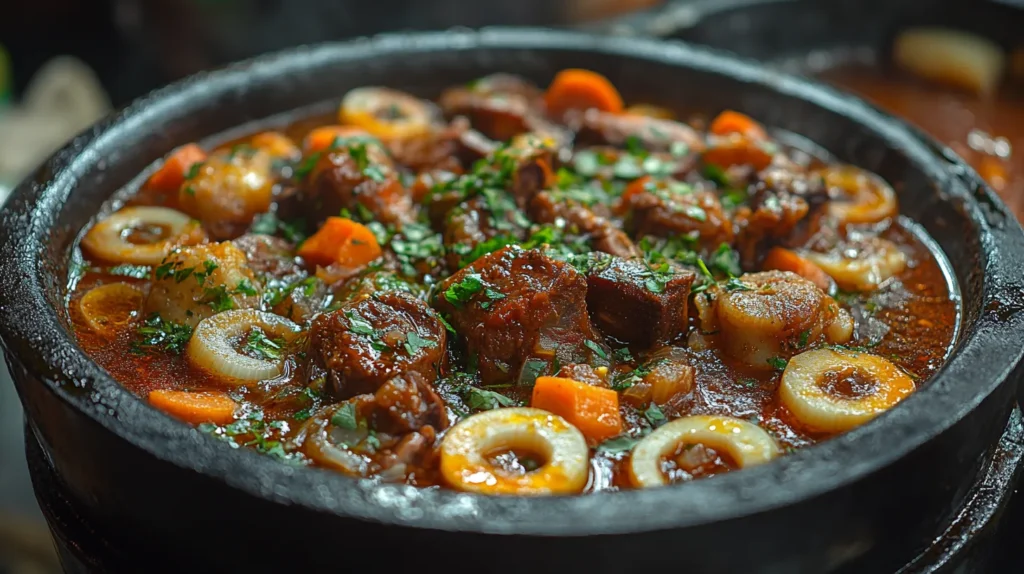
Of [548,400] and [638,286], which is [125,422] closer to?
[548,400]

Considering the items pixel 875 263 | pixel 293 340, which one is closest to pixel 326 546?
pixel 293 340

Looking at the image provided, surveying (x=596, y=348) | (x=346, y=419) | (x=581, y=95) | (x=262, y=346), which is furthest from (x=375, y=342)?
(x=581, y=95)

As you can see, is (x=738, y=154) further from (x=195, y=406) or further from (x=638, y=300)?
(x=195, y=406)

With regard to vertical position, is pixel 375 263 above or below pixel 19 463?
above

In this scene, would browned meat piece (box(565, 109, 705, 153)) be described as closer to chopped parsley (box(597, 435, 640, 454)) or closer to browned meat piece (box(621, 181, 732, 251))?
browned meat piece (box(621, 181, 732, 251))

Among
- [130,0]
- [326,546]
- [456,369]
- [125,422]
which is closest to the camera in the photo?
[326,546]

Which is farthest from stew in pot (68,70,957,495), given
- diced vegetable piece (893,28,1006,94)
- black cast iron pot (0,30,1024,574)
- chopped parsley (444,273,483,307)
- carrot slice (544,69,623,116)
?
diced vegetable piece (893,28,1006,94)
